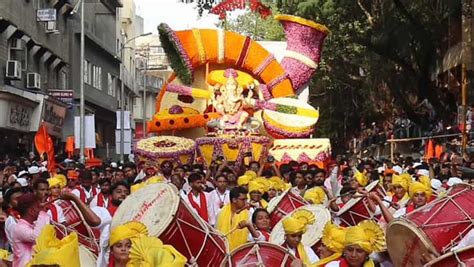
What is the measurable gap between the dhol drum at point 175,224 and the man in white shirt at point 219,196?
2.93 meters

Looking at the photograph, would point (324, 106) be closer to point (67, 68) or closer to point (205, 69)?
point (67, 68)

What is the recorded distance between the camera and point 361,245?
6.59 meters

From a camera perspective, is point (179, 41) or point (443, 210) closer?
point (443, 210)

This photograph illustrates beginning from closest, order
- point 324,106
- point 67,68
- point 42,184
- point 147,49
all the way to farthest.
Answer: point 42,184 → point 67,68 → point 324,106 → point 147,49

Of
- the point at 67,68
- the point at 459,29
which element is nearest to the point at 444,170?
the point at 459,29

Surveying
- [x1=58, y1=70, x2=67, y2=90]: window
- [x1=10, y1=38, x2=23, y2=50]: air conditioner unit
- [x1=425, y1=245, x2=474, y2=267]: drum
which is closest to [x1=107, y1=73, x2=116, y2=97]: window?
[x1=58, y1=70, x2=67, y2=90]: window

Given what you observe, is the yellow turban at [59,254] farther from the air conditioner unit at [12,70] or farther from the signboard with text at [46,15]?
the signboard with text at [46,15]

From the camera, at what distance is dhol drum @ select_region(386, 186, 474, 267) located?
612 cm

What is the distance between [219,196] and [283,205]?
1.53m

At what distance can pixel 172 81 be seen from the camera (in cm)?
2645

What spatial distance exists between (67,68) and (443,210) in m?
34.5

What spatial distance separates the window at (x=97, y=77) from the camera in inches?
1810

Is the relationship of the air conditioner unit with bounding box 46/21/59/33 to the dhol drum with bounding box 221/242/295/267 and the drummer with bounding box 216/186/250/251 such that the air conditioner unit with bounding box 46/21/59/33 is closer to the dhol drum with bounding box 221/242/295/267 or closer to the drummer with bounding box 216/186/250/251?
the drummer with bounding box 216/186/250/251

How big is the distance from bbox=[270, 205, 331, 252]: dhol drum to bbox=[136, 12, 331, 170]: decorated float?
1354 cm
